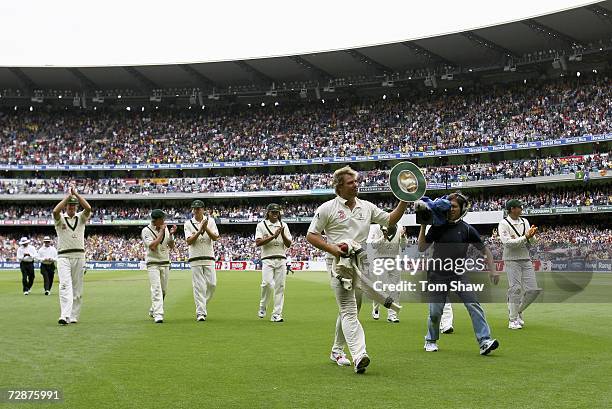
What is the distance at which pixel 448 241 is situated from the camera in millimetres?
9391

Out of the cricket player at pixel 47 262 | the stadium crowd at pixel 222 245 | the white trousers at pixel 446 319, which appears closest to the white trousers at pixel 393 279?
the white trousers at pixel 446 319

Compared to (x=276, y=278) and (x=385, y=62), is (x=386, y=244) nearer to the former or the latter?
(x=276, y=278)

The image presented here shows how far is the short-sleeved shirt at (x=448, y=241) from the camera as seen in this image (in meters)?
9.36

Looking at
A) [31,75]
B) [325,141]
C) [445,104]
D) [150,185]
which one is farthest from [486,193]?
[31,75]

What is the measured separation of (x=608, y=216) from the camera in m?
54.3

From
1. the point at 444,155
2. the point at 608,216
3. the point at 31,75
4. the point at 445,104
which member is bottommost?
the point at 608,216

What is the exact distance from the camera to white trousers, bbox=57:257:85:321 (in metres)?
13.4

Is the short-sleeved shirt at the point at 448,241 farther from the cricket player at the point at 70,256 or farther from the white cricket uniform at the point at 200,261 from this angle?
the cricket player at the point at 70,256

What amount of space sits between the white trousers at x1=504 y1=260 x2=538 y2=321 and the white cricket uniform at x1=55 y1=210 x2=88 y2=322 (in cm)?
832

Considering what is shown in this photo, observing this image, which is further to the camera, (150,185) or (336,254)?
(150,185)

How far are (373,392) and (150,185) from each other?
2658 inches

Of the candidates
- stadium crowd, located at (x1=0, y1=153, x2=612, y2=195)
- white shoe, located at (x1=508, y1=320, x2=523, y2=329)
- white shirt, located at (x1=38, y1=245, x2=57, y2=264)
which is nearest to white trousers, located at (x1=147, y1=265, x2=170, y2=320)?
white shoe, located at (x1=508, y1=320, x2=523, y2=329)

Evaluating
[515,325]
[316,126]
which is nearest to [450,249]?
[515,325]

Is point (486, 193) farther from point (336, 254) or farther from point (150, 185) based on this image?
point (336, 254)
